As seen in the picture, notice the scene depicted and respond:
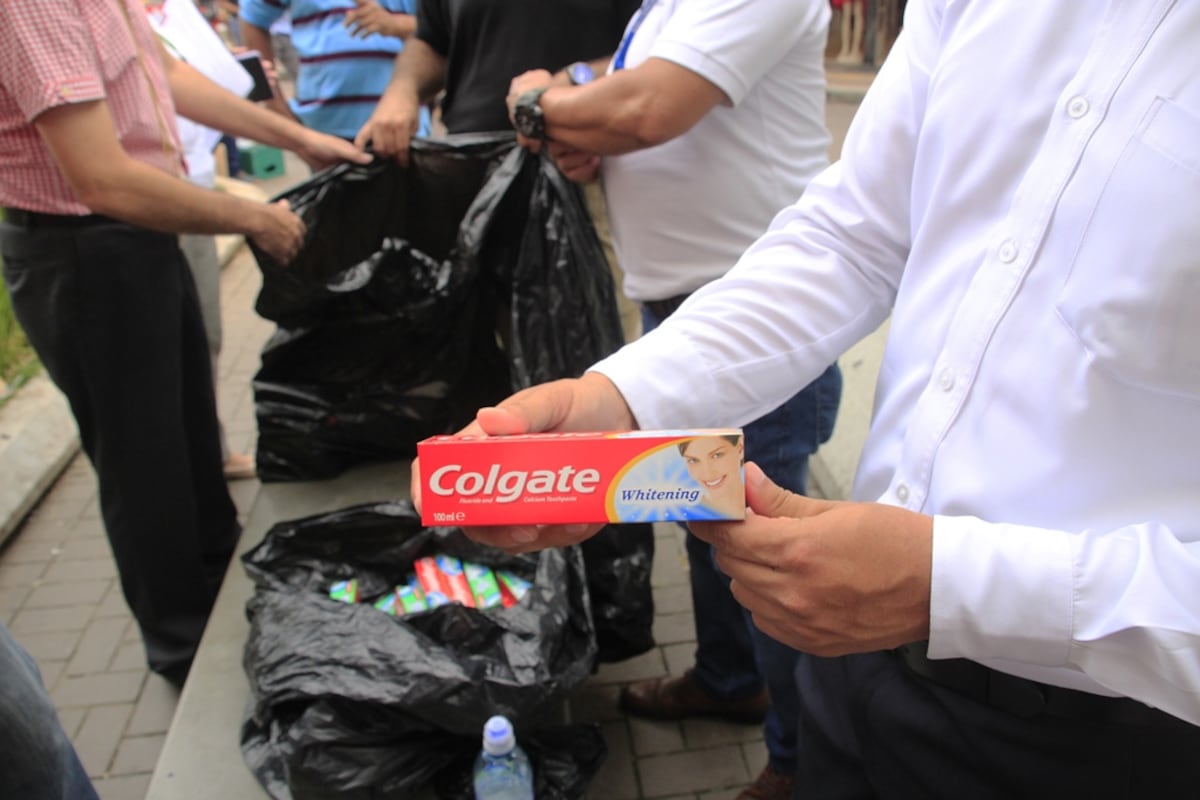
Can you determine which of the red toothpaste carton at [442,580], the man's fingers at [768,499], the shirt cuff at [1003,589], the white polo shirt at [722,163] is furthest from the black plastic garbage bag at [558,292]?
the shirt cuff at [1003,589]

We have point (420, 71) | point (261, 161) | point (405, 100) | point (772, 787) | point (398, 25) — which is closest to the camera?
point (772, 787)

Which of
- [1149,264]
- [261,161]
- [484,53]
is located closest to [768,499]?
[1149,264]

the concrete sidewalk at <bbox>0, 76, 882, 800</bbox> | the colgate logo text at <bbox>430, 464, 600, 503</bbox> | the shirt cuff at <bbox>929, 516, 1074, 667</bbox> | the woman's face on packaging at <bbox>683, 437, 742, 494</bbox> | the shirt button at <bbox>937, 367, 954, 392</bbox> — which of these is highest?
the shirt button at <bbox>937, 367, 954, 392</bbox>

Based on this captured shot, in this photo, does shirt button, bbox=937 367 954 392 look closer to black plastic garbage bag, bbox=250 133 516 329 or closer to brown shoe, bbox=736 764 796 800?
brown shoe, bbox=736 764 796 800

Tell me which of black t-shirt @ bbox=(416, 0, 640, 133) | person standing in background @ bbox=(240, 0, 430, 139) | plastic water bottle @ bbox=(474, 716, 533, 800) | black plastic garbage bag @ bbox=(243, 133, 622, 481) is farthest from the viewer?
person standing in background @ bbox=(240, 0, 430, 139)

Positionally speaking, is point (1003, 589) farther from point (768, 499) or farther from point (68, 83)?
point (68, 83)

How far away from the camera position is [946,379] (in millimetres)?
1005

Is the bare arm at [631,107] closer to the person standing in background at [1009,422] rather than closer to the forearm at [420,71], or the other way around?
the person standing in background at [1009,422]

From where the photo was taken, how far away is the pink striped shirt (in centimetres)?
184

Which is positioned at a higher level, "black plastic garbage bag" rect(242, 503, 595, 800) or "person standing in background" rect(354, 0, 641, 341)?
"person standing in background" rect(354, 0, 641, 341)

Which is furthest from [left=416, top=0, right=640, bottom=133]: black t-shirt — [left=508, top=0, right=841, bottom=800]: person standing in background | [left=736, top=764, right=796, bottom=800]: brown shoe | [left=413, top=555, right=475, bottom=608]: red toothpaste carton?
[left=736, top=764, right=796, bottom=800]: brown shoe

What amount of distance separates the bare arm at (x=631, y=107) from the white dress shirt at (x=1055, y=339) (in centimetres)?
64

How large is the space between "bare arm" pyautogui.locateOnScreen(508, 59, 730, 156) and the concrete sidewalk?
4.89 feet

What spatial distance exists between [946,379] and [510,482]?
494 mm
